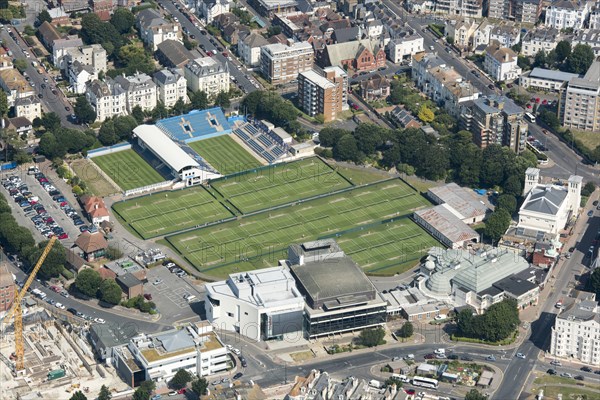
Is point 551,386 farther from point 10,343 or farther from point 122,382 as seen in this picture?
point 10,343

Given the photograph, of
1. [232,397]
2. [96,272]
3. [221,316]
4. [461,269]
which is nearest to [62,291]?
[96,272]

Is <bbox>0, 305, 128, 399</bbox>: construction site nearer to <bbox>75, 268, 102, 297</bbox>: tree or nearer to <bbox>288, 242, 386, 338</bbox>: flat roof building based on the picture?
<bbox>75, 268, 102, 297</bbox>: tree

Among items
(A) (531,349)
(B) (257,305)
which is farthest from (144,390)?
(A) (531,349)

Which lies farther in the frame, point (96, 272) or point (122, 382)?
point (96, 272)

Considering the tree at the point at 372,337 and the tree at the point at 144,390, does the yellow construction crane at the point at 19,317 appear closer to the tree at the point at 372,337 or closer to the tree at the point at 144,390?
the tree at the point at 144,390


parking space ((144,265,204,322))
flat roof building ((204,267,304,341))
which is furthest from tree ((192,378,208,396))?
parking space ((144,265,204,322))
